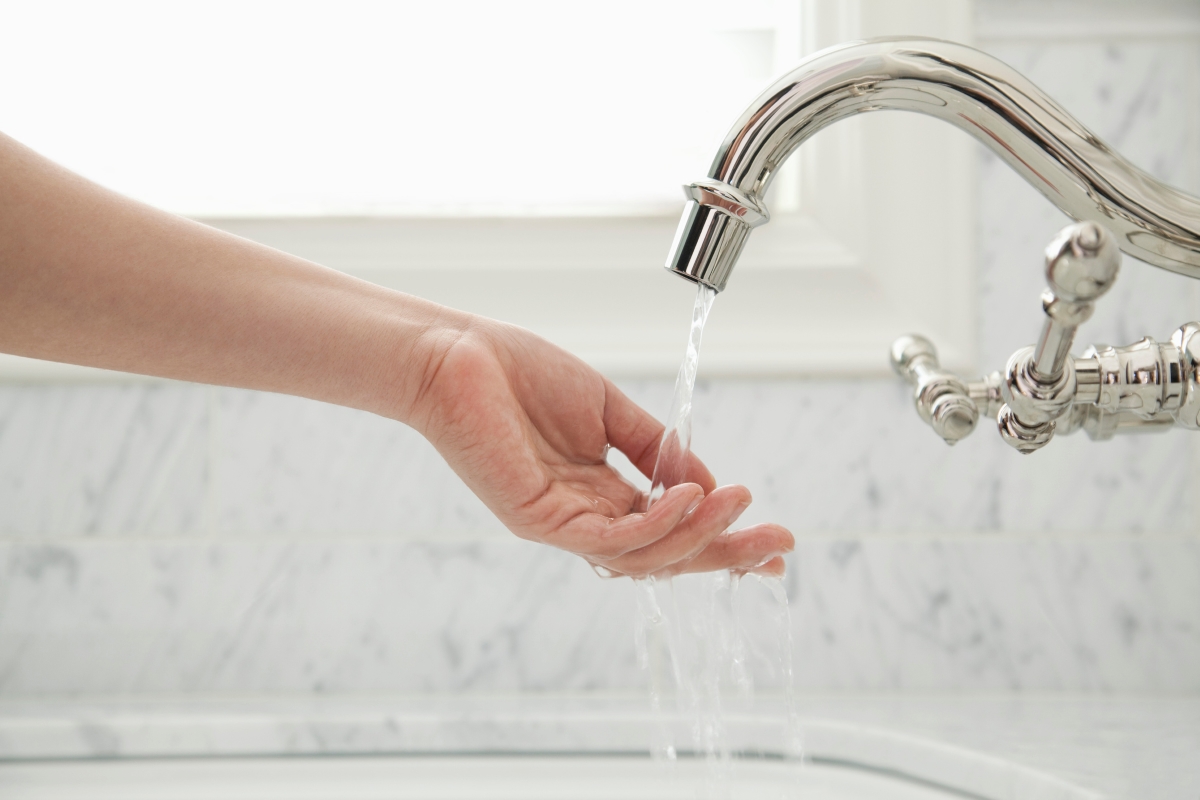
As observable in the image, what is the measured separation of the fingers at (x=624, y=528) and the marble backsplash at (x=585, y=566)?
14.1 inches

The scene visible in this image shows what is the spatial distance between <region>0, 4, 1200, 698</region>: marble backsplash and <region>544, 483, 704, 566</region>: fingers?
14.1 inches

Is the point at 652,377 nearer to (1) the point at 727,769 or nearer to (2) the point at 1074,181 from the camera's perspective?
(1) the point at 727,769

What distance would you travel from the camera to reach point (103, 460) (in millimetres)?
899

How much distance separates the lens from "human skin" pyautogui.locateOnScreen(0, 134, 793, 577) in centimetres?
51

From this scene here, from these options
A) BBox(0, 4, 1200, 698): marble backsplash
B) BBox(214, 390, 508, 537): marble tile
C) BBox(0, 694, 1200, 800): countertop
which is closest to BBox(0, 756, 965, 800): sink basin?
BBox(0, 694, 1200, 800): countertop

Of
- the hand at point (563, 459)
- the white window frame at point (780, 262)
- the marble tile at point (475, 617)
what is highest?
the white window frame at point (780, 262)

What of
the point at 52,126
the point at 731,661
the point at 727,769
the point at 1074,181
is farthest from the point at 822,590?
the point at 52,126

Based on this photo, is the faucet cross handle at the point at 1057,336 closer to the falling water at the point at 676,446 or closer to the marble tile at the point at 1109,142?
the falling water at the point at 676,446

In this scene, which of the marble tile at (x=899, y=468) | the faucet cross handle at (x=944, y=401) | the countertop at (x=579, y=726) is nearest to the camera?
the faucet cross handle at (x=944, y=401)

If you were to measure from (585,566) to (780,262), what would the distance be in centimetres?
35

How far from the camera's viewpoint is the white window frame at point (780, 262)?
885mm

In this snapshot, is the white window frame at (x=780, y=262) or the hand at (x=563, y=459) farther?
the white window frame at (x=780, y=262)

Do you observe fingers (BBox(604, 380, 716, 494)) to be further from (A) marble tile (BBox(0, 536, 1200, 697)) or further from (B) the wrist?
(A) marble tile (BBox(0, 536, 1200, 697))

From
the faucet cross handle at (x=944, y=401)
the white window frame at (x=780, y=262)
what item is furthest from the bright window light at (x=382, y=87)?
the faucet cross handle at (x=944, y=401)
